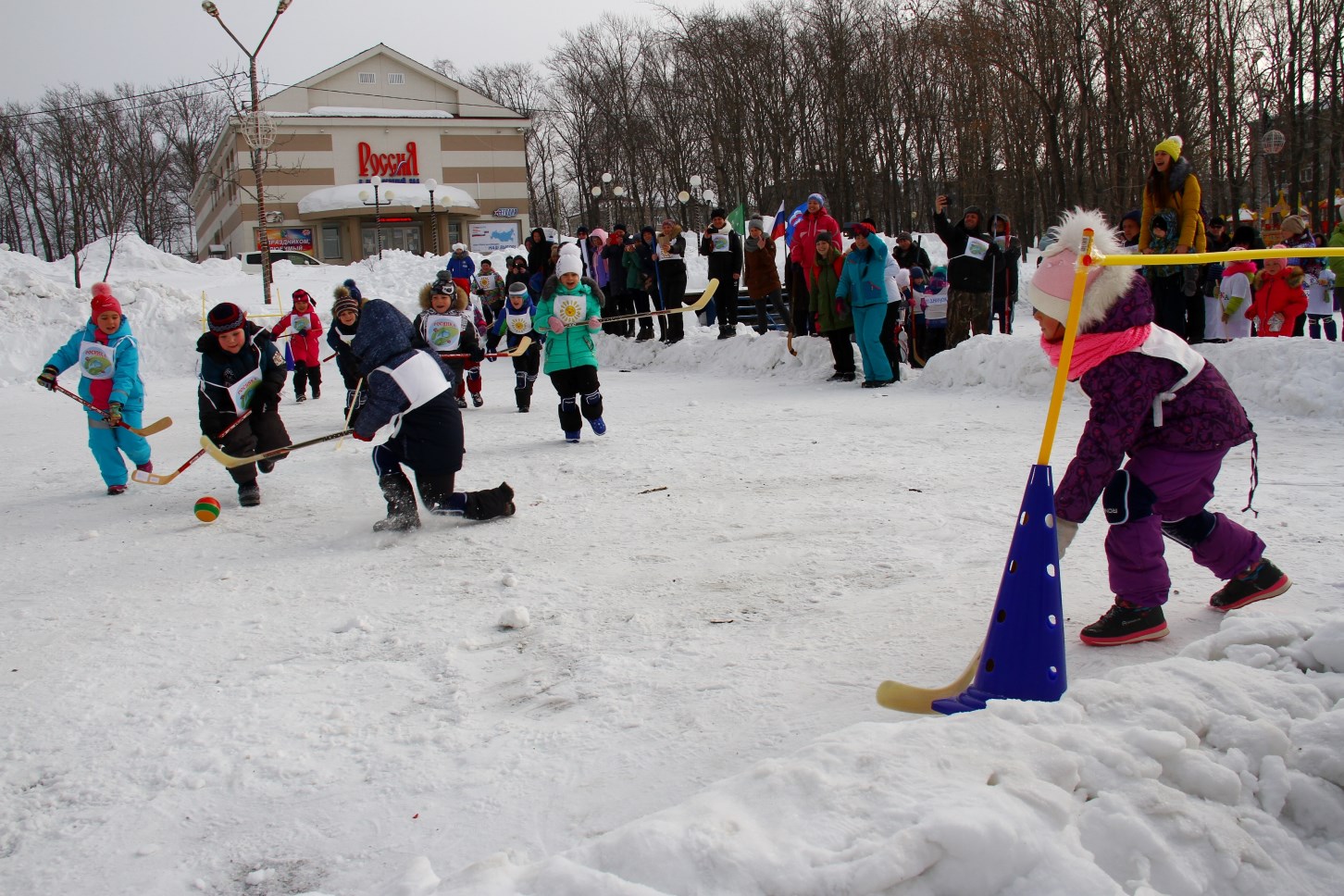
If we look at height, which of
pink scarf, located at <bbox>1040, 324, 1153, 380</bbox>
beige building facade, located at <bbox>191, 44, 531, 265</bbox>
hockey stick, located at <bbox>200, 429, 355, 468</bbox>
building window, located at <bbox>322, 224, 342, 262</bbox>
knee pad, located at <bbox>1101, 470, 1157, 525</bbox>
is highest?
beige building facade, located at <bbox>191, 44, 531, 265</bbox>

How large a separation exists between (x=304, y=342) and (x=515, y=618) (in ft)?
32.7

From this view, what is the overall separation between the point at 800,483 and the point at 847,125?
105ft

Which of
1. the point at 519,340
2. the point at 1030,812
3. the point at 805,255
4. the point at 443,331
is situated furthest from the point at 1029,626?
the point at 805,255

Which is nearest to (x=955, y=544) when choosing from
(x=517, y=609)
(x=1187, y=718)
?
(x=517, y=609)

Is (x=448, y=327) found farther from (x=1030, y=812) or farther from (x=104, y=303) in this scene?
(x=1030, y=812)

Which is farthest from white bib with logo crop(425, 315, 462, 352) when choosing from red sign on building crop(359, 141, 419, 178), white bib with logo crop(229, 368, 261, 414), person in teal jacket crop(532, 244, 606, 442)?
red sign on building crop(359, 141, 419, 178)

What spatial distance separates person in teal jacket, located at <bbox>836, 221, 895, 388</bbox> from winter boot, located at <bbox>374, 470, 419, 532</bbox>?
6.47 meters

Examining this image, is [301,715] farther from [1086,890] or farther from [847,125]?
[847,125]

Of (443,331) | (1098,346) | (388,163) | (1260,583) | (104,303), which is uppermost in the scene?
(388,163)

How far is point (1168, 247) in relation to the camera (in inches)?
336

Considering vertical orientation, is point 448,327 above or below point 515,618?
above

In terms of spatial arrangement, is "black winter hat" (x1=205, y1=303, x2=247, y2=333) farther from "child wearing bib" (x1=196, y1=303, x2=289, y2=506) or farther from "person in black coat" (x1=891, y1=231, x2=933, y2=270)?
"person in black coat" (x1=891, y1=231, x2=933, y2=270)

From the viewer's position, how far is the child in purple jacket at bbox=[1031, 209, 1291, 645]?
3199 mm

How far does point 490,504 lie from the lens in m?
5.95
